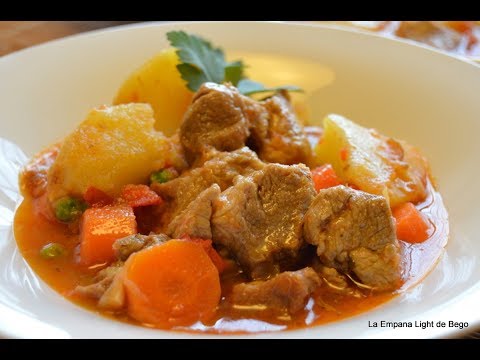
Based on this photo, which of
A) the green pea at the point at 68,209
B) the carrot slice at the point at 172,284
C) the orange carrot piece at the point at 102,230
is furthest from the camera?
the green pea at the point at 68,209

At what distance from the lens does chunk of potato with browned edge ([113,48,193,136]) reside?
3.96 meters

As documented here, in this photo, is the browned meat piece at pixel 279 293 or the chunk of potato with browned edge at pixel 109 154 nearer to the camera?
the browned meat piece at pixel 279 293

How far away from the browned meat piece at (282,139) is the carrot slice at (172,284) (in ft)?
3.36

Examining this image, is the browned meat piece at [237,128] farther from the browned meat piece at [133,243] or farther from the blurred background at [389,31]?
the blurred background at [389,31]

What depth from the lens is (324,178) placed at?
3.41 meters

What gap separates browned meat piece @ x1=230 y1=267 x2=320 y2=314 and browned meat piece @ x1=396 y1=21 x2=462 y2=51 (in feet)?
11.0

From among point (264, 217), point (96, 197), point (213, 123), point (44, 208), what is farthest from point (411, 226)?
point (44, 208)

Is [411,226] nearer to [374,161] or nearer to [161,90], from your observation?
[374,161]

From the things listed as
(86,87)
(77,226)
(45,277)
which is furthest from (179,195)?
(86,87)

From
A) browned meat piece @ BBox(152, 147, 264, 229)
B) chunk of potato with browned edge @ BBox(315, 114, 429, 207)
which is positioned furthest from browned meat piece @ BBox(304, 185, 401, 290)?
chunk of potato with browned edge @ BBox(315, 114, 429, 207)

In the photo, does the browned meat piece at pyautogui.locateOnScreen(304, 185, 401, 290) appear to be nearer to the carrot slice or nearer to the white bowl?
the white bowl

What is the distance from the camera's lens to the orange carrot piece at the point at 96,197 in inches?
127

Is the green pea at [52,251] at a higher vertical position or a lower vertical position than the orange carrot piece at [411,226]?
lower

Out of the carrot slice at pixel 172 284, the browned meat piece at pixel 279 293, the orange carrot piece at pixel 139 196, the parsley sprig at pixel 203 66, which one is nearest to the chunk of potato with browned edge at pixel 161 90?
the parsley sprig at pixel 203 66
